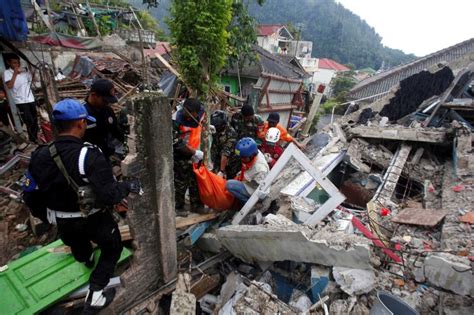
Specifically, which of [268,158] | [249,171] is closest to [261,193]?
[249,171]

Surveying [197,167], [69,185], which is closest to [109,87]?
[197,167]

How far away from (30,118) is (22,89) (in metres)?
0.66

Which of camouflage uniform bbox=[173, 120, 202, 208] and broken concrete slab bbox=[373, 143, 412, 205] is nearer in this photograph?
camouflage uniform bbox=[173, 120, 202, 208]

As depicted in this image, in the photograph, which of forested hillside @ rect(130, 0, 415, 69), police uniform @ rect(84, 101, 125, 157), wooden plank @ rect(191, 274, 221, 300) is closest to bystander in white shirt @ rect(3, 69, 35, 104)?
police uniform @ rect(84, 101, 125, 157)

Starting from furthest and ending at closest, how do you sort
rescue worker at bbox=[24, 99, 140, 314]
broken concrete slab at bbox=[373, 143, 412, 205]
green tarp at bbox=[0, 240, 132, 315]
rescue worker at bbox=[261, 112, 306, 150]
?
1. rescue worker at bbox=[261, 112, 306, 150]
2. broken concrete slab at bbox=[373, 143, 412, 205]
3. green tarp at bbox=[0, 240, 132, 315]
4. rescue worker at bbox=[24, 99, 140, 314]

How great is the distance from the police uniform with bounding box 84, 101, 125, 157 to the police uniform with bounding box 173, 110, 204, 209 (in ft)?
2.78

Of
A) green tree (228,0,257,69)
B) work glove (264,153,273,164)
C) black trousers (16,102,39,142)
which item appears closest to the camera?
work glove (264,153,273,164)

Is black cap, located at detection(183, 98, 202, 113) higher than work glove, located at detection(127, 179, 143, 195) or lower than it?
higher

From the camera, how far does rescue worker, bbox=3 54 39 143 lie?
583 centimetres

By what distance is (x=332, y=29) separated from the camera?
78.8m

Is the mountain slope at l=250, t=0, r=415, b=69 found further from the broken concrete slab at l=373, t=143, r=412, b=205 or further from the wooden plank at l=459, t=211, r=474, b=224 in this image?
the wooden plank at l=459, t=211, r=474, b=224

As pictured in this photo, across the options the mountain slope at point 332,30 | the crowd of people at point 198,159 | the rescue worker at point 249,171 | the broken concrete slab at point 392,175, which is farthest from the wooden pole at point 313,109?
the mountain slope at point 332,30

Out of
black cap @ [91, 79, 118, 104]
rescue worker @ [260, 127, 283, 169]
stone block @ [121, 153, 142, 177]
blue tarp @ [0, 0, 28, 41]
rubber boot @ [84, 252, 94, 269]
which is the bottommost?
rubber boot @ [84, 252, 94, 269]

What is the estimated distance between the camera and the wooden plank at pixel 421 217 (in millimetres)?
4234
